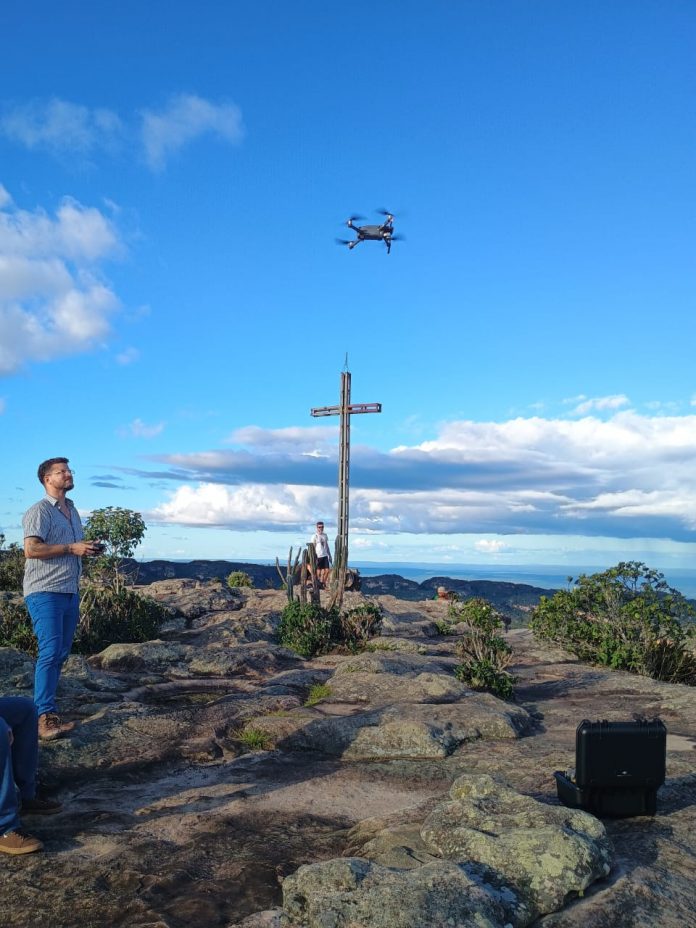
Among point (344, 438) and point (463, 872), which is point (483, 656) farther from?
point (344, 438)

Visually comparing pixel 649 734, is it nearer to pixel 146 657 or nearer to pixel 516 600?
pixel 146 657

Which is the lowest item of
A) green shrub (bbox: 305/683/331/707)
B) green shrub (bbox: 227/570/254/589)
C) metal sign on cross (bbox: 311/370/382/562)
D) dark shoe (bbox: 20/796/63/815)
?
dark shoe (bbox: 20/796/63/815)

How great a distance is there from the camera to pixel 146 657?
12797 mm

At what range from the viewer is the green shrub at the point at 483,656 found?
10430 mm

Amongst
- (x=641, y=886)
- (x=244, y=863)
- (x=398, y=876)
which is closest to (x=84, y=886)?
(x=244, y=863)

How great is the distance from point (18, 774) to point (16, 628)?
992 centimetres

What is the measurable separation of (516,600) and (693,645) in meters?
36.4

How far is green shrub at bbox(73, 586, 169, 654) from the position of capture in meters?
15.0

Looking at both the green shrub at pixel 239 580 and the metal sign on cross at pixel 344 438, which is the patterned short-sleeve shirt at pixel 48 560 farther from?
the green shrub at pixel 239 580

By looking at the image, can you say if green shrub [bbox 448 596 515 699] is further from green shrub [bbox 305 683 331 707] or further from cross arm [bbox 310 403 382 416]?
cross arm [bbox 310 403 382 416]

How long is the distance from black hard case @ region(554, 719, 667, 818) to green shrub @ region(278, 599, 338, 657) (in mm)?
9009

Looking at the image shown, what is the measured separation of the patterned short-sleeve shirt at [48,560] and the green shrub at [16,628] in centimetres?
640

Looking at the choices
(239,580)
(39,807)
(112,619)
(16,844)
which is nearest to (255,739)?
(39,807)

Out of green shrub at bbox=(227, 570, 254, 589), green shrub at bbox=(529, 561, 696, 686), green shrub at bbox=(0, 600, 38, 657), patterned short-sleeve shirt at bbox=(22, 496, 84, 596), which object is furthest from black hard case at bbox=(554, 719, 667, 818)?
green shrub at bbox=(227, 570, 254, 589)
